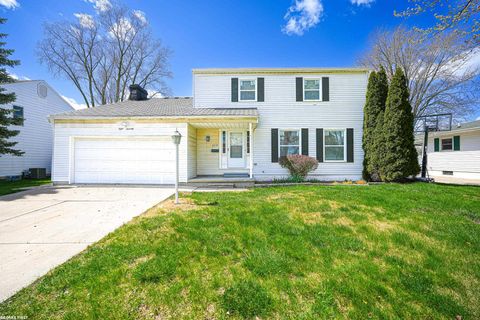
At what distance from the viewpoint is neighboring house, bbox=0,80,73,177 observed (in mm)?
11992

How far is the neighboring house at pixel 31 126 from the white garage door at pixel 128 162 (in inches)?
291

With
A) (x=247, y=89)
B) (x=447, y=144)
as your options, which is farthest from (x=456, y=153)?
(x=247, y=89)

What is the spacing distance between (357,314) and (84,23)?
2749 cm

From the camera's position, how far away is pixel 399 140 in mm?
8320

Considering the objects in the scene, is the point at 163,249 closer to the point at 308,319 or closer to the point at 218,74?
the point at 308,319

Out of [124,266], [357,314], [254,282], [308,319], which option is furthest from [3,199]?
[357,314]

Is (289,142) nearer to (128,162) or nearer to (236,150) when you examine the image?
(236,150)

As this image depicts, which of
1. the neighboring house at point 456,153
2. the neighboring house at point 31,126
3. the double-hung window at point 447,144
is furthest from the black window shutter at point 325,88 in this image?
the neighboring house at point 31,126

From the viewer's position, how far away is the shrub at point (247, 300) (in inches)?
74.7

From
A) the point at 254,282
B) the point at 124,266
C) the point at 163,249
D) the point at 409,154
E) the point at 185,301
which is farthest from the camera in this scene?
the point at 409,154

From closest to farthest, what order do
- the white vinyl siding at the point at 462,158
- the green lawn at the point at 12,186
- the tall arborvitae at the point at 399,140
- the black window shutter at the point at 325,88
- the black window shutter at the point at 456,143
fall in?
the green lawn at the point at 12,186 < the tall arborvitae at the point at 399,140 < the black window shutter at the point at 325,88 < the white vinyl siding at the point at 462,158 < the black window shutter at the point at 456,143

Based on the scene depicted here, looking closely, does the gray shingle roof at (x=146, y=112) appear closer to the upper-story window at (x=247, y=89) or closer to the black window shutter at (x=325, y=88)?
the upper-story window at (x=247, y=89)

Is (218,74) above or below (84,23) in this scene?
below

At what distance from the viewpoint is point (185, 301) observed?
2004mm
